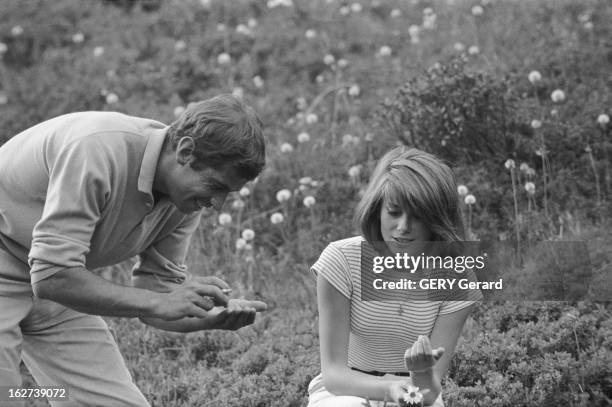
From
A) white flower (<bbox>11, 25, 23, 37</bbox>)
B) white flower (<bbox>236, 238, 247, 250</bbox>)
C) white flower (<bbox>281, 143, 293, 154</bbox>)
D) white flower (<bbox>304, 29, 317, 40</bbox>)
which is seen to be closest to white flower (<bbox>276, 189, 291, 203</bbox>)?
white flower (<bbox>236, 238, 247, 250</bbox>)

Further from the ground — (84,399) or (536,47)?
(536,47)

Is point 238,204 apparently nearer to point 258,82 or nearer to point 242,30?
point 258,82

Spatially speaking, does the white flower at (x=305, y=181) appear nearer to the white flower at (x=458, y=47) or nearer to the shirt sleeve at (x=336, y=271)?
the white flower at (x=458, y=47)

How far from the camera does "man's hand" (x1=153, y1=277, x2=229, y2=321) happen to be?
292 centimetres

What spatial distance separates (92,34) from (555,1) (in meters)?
3.73

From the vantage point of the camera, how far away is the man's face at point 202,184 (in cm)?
304

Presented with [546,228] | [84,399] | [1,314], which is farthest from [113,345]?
[546,228]

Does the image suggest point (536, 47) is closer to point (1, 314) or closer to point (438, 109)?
point (438, 109)

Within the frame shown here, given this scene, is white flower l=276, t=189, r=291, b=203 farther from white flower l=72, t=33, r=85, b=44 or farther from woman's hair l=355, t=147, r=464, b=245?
white flower l=72, t=33, r=85, b=44

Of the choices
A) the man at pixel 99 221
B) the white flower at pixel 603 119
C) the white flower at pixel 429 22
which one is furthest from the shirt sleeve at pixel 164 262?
the white flower at pixel 429 22

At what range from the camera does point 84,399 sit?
3275 mm

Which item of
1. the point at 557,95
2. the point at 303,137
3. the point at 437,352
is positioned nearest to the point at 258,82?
the point at 303,137

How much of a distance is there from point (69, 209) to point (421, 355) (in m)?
1.13

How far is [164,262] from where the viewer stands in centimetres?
346
